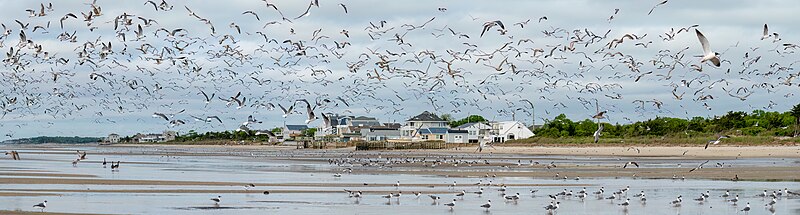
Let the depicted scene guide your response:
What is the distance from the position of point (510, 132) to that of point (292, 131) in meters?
39.1

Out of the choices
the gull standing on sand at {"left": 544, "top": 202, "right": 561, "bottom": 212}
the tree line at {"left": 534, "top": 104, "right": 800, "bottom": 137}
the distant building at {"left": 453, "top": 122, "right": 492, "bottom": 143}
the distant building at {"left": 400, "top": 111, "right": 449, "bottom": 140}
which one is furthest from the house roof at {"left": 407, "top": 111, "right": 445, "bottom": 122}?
the gull standing on sand at {"left": 544, "top": 202, "right": 561, "bottom": 212}

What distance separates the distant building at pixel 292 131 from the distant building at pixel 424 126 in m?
20.4

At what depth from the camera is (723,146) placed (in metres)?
59.9

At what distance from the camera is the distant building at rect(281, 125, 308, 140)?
132400 millimetres

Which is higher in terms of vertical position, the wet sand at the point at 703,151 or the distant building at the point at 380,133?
the distant building at the point at 380,133

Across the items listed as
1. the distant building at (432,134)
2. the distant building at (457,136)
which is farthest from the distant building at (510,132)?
the distant building at (432,134)

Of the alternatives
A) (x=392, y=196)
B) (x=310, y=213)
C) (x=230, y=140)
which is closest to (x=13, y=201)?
(x=310, y=213)

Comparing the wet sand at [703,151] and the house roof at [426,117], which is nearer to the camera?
the wet sand at [703,151]

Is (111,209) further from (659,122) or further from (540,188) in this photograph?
(659,122)

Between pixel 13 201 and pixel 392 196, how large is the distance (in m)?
7.42

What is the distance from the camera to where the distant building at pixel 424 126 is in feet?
349

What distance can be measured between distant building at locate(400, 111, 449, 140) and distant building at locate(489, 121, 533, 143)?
18.2 ft

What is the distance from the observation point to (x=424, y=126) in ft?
372

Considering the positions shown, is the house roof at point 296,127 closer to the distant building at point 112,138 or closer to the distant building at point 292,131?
the distant building at point 292,131
